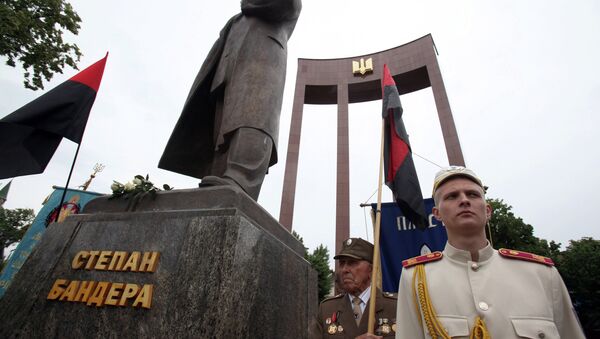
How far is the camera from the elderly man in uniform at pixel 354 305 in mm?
2113

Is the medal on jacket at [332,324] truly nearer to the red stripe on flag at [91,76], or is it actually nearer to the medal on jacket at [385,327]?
the medal on jacket at [385,327]

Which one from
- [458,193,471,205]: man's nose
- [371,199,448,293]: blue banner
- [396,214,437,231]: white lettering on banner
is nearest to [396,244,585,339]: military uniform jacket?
[458,193,471,205]: man's nose

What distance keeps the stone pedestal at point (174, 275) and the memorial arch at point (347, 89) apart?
979cm

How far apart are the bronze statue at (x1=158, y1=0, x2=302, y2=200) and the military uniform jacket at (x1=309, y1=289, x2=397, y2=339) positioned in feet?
3.38

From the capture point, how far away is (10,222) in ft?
106

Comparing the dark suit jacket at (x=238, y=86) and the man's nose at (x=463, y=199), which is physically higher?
the dark suit jacket at (x=238, y=86)

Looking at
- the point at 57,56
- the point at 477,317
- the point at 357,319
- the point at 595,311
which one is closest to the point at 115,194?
→ the point at 357,319

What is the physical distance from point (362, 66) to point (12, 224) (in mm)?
38875

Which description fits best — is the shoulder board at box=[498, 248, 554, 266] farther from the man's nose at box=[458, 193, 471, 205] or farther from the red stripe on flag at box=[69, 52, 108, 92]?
the red stripe on flag at box=[69, 52, 108, 92]

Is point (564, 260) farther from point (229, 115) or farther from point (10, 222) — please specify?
point (10, 222)

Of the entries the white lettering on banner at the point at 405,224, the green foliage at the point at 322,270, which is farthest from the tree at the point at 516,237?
the white lettering on banner at the point at 405,224

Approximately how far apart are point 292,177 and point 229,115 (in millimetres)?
10270

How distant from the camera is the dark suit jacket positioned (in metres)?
2.71

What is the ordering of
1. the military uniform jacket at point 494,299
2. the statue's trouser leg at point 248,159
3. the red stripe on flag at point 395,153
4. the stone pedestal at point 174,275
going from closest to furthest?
the military uniform jacket at point 494,299, the stone pedestal at point 174,275, the statue's trouser leg at point 248,159, the red stripe on flag at point 395,153
